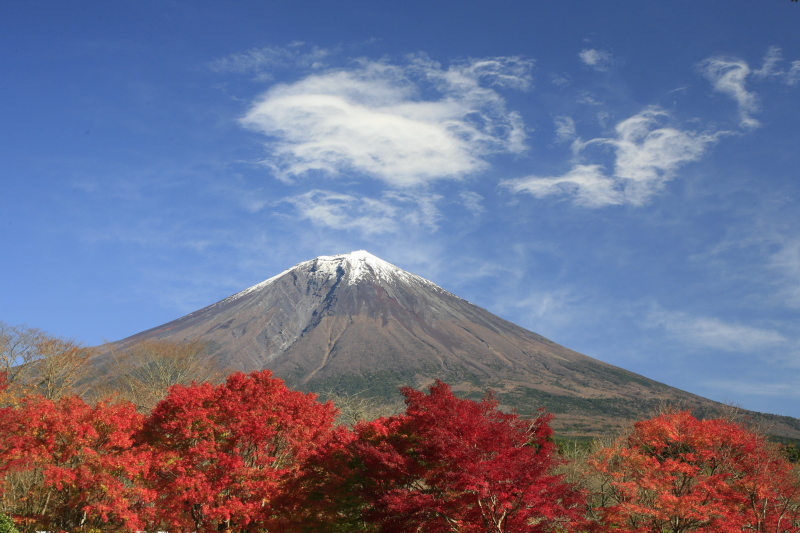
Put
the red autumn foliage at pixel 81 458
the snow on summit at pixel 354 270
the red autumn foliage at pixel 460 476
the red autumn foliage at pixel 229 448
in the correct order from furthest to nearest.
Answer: the snow on summit at pixel 354 270, the red autumn foliage at pixel 81 458, the red autumn foliage at pixel 229 448, the red autumn foliage at pixel 460 476

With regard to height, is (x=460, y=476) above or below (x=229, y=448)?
above

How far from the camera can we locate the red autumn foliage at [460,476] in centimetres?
1392

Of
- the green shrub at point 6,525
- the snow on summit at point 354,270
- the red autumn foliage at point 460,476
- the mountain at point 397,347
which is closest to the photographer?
the red autumn foliage at point 460,476

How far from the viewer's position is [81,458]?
18.0m

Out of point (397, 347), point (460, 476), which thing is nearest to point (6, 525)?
point (460, 476)

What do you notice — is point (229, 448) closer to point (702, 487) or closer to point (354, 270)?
point (702, 487)

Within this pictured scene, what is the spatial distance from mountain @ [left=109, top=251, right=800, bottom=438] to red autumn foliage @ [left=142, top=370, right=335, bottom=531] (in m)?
70.7

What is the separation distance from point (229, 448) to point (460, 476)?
6949 millimetres

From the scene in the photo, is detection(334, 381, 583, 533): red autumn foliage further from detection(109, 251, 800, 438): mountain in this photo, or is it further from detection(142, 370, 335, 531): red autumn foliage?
detection(109, 251, 800, 438): mountain

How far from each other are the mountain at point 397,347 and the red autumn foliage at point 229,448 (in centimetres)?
7073

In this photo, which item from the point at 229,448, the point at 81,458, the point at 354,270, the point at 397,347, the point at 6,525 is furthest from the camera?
the point at 354,270

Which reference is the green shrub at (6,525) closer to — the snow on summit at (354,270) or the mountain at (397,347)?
the mountain at (397,347)

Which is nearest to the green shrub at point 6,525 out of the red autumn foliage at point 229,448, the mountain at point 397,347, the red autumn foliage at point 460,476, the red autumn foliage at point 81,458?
the red autumn foliage at point 81,458

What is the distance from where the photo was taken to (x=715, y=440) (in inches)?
758
